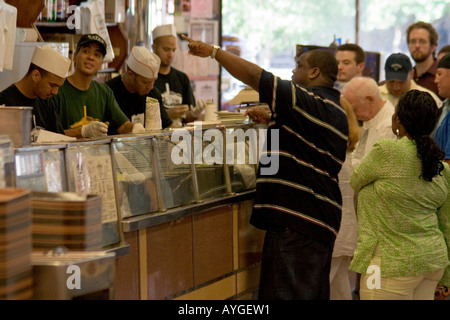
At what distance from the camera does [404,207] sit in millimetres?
3771

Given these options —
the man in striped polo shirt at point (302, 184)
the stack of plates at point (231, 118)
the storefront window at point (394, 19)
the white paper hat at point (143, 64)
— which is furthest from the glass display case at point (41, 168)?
the storefront window at point (394, 19)

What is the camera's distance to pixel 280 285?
148 inches

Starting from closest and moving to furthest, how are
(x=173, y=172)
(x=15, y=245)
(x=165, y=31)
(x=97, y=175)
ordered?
(x=15, y=245) → (x=97, y=175) → (x=173, y=172) → (x=165, y=31)

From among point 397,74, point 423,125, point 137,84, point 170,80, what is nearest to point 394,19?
point 397,74

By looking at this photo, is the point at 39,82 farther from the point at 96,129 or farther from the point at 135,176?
the point at 135,176

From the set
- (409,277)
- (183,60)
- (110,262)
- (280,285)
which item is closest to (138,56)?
(280,285)

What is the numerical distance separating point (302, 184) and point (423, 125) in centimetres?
71

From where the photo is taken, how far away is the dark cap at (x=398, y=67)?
5.96 meters

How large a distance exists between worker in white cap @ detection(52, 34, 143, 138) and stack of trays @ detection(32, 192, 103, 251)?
1827 millimetres

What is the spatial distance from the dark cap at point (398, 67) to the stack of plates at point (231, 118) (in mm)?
2020

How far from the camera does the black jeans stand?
12.3 feet

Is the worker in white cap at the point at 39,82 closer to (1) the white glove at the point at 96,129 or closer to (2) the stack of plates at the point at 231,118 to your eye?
(1) the white glove at the point at 96,129
